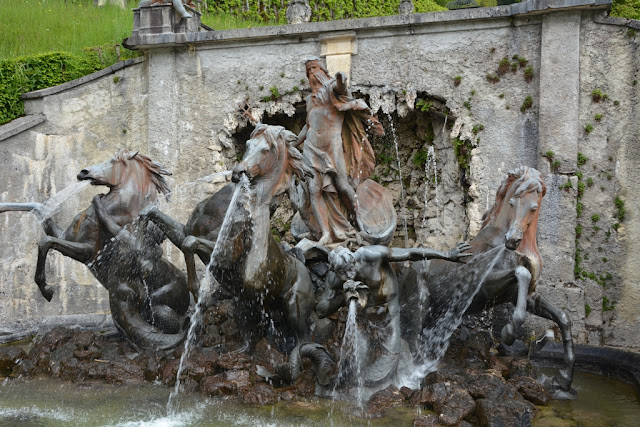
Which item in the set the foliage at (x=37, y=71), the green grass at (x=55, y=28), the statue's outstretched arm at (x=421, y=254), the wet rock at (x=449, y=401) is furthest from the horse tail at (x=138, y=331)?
the green grass at (x=55, y=28)

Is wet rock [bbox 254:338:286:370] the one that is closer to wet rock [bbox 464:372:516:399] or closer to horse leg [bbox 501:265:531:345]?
wet rock [bbox 464:372:516:399]

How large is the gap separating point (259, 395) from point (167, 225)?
5.42 feet

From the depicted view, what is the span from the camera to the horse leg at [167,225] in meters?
5.50

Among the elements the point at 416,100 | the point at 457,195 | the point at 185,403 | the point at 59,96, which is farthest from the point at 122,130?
the point at 185,403

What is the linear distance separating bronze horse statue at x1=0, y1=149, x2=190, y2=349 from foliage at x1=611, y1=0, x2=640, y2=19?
8246mm

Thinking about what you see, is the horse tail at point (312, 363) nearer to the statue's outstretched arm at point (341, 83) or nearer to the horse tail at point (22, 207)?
the statue's outstretched arm at point (341, 83)

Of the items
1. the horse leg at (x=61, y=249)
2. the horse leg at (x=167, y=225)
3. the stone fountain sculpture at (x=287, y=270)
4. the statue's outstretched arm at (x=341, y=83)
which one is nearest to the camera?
the stone fountain sculpture at (x=287, y=270)

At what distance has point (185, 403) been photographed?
4.65 metres

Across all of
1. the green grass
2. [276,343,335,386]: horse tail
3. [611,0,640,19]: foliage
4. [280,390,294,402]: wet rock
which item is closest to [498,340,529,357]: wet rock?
[276,343,335,386]: horse tail

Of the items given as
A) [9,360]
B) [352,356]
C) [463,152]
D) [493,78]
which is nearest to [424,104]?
[463,152]

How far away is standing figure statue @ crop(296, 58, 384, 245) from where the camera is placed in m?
6.54

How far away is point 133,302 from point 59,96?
4711 millimetres

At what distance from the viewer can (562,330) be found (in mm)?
5035

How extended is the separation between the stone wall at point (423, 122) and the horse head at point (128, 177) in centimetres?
283
